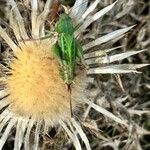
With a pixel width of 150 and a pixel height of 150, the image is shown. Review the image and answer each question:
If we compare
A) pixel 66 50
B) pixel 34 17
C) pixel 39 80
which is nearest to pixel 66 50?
pixel 66 50

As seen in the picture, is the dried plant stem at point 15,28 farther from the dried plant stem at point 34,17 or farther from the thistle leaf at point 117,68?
the thistle leaf at point 117,68

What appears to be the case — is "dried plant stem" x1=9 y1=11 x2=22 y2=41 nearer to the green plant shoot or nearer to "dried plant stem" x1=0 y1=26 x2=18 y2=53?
"dried plant stem" x1=0 y1=26 x2=18 y2=53

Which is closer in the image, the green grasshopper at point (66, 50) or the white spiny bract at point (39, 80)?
the green grasshopper at point (66, 50)

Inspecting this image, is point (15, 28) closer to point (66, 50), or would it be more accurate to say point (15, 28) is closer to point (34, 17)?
point (34, 17)

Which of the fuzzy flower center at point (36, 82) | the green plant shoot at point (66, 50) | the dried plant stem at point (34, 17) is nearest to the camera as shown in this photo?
the green plant shoot at point (66, 50)

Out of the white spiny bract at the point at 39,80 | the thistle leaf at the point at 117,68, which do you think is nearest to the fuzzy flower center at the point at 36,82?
the white spiny bract at the point at 39,80

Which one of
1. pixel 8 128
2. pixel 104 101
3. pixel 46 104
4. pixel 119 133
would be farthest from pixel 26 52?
pixel 119 133

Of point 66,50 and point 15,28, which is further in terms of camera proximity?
point 15,28
